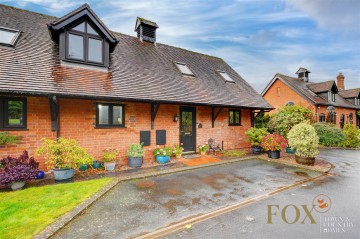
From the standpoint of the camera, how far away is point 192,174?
25.8 ft

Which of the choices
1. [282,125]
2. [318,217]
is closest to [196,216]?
[318,217]

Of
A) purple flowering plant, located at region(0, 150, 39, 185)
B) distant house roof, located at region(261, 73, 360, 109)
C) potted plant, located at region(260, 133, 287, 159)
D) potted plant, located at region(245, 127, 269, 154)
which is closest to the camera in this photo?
purple flowering plant, located at region(0, 150, 39, 185)

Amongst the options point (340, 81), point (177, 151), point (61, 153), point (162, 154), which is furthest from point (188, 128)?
point (340, 81)

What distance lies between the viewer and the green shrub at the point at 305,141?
9219 millimetres

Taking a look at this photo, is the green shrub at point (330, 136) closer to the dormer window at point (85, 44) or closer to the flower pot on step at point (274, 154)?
the flower pot on step at point (274, 154)

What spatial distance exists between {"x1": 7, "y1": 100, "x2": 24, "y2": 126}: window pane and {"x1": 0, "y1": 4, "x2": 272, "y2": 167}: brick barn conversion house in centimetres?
3

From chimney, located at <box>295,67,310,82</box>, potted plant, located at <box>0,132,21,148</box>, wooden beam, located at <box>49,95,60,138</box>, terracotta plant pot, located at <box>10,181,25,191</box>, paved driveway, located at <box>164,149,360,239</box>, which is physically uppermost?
chimney, located at <box>295,67,310,82</box>

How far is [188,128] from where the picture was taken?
37.9 ft

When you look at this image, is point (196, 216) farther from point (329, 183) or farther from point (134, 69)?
point (134, 69)

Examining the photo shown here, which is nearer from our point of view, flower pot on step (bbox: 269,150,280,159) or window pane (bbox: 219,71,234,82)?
flower pot on step (bbox: 269,150,280,159)

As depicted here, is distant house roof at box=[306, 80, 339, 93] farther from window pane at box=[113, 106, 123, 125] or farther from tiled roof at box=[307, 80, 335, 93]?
window pane at box=[113, 106, 123, 125]

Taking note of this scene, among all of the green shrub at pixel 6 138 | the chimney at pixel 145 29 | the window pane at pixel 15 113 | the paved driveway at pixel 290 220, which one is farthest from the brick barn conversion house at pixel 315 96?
the green shrub at pixel 6 138

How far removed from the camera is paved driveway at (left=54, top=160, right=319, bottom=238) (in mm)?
3914

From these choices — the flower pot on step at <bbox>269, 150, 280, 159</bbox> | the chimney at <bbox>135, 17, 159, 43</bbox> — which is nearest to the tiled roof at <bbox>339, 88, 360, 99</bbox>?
the flower pot on step at <bbox>269, 150, 280, 159</bbox>
